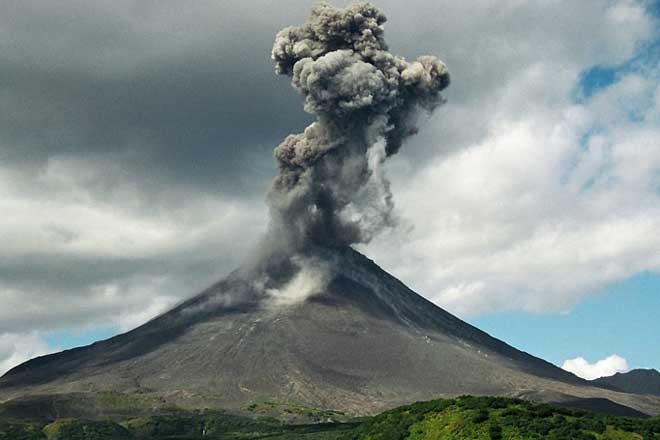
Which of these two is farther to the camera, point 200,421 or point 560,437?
point 200,421

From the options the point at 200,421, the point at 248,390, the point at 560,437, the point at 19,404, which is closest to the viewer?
the point at 560,437

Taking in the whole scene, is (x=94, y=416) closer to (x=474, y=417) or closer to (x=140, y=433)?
(x=140, y=433)

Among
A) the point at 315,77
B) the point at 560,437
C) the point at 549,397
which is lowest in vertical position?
the point at 560,437

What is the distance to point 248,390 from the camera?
198 metres

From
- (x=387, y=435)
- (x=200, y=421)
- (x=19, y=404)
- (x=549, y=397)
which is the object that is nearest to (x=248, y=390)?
(x=200, y=421)

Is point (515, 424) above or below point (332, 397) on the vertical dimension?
below

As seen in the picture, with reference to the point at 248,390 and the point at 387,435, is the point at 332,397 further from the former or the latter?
the point at 387,435

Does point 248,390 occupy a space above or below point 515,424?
above

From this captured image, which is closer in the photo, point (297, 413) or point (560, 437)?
point (560, 437)

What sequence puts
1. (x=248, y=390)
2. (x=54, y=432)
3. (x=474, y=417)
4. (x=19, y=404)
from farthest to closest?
(x=248, y=390) → (x=19, y=404) → (x=54, y=432) → (x=474, y=417)

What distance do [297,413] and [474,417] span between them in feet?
455

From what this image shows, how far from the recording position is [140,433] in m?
154

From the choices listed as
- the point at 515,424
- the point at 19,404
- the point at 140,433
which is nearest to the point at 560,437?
the point at 515,424

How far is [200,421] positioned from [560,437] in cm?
13438
